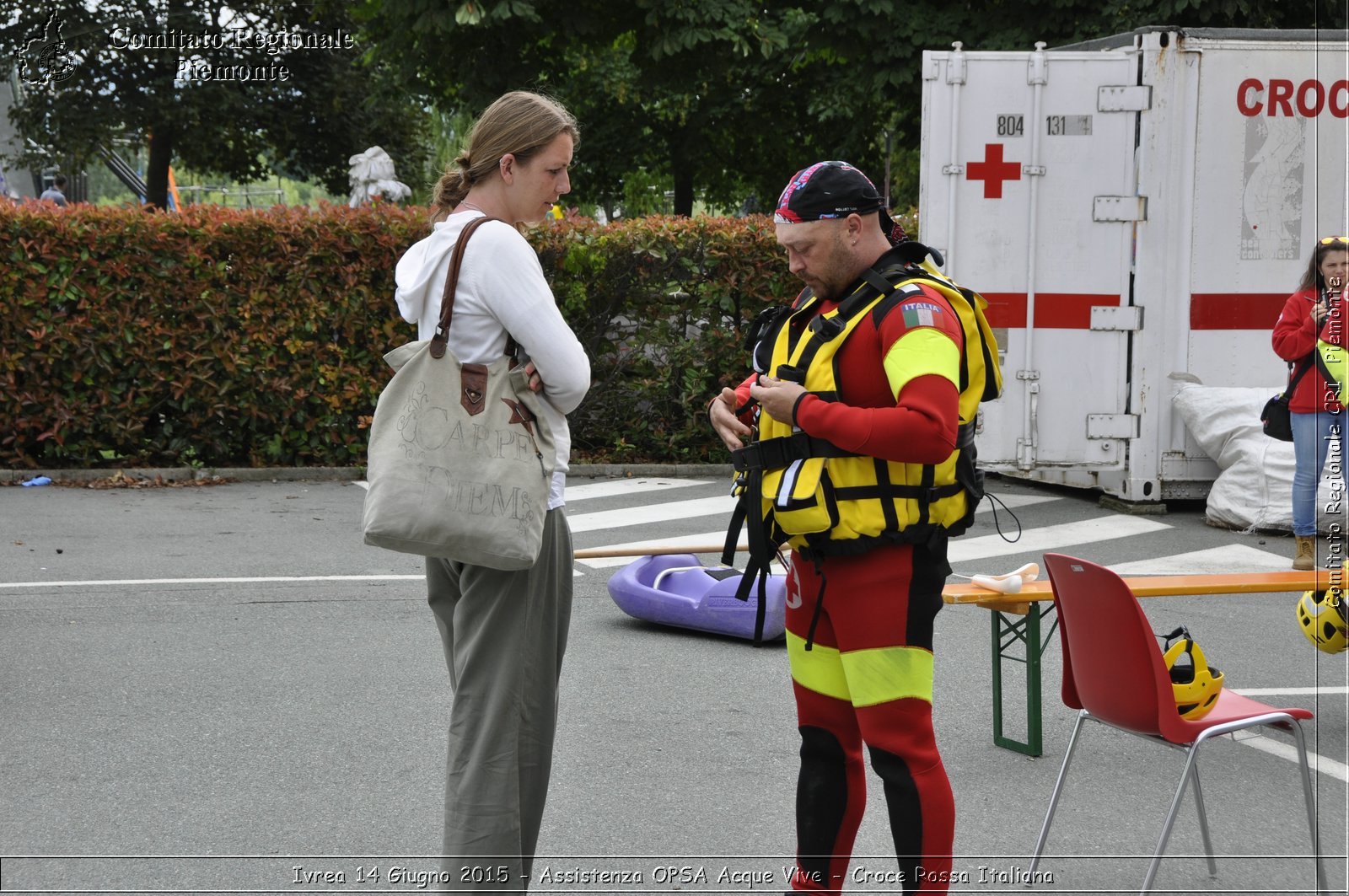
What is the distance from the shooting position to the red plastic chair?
3.68 meters

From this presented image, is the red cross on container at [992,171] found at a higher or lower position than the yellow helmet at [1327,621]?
higher

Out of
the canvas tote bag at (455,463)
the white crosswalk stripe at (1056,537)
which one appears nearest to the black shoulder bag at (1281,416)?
the white crosswalk stripe at (1056,537)

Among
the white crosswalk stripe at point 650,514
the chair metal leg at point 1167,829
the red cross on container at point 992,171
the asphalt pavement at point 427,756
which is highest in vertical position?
the red cross on container at point 992,171

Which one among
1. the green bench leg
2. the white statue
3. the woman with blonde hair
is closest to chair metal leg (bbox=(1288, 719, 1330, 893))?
the green bench leg

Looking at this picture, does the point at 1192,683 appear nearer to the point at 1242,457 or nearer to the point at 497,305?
the point at 497,305

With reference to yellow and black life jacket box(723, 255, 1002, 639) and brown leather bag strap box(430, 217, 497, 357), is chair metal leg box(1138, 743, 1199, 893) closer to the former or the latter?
yellow and black life jacket box(723, 255, 1002, 639)

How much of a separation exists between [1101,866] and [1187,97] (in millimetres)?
6795

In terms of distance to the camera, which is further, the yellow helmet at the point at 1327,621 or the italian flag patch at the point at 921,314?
the yellow helmet at the point at 1327,621

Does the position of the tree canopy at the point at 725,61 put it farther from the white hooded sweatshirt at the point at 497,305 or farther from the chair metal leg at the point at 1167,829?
the white hooded sweatshirt at the point at 497,305

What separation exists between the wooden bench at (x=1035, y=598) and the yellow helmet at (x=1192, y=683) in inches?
27.8

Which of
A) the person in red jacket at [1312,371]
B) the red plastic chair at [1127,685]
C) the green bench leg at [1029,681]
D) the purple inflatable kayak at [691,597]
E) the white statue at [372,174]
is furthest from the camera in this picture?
the white statue at [372,174]

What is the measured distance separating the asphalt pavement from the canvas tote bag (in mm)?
1442

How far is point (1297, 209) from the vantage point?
9555 millimetres

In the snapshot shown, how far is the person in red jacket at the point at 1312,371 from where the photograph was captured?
7477 mm
